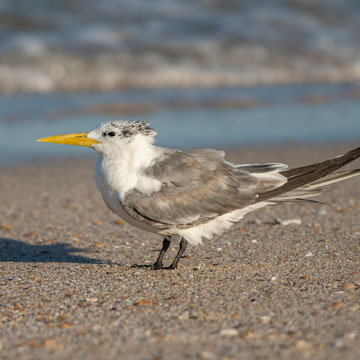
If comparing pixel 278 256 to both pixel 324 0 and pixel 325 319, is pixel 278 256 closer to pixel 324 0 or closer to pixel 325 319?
pixel 325 319

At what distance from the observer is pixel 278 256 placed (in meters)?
4.60

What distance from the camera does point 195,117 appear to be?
1117cm

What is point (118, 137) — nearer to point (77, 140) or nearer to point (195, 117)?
point (77, 140)

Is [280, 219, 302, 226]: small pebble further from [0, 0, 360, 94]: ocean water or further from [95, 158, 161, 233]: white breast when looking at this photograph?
[0, 0, 360, 94]: ocean water

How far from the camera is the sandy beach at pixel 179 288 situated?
293 cm

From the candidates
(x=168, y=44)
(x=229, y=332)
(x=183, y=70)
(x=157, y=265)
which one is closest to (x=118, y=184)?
(x=157, y=265)

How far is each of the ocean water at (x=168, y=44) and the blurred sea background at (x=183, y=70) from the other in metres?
0.03

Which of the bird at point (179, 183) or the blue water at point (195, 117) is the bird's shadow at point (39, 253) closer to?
the bird at point (179, 183)

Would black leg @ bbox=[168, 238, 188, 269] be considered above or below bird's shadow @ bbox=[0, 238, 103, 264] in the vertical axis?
above

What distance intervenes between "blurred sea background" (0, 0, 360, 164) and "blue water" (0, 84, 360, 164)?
2 cm

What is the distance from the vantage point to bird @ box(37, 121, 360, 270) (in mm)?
4160

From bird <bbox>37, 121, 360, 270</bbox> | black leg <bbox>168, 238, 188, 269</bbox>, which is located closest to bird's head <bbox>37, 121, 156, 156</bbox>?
bird <bbox>37, 121, 360, 270</bbox>

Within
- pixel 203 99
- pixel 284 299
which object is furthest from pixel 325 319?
pixel 203 99

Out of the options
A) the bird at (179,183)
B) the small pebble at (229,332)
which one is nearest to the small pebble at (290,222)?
the bird at (179,183)
